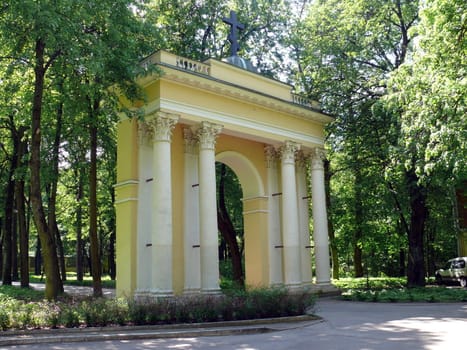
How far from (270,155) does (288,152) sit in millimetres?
1452

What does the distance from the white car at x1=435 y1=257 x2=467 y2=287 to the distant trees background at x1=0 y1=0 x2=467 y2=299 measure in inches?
140

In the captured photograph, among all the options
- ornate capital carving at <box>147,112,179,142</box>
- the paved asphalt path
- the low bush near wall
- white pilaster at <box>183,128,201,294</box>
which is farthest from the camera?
white pilaster at <box>183,128,201,294</box>

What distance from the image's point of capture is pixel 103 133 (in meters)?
22.7

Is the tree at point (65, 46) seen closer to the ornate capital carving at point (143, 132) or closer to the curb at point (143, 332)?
the ornate capital carving at point (143, 132)

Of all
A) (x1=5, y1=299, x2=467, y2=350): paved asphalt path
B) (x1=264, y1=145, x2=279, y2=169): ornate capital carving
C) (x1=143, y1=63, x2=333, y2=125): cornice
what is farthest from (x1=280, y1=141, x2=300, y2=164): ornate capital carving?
(x1=5, y1=299, x2=467, y2=350): paved asphalt path

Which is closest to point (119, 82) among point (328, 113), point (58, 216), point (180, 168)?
point (180, 168)

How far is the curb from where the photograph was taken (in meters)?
10.6

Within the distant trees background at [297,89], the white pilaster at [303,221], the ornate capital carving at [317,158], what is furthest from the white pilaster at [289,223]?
the distant trees background at [297,89]

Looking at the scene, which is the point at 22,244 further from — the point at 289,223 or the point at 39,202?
the point at 289,223

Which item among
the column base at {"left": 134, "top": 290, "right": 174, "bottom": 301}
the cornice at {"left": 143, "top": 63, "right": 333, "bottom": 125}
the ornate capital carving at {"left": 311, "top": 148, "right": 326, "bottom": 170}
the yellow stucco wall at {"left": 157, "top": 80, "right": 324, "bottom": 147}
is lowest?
the column base at {"left": 134, "top": 290, "right": 174, "bottom": 301}

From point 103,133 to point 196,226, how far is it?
6235 millimetres

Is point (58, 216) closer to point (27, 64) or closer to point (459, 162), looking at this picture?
point (27, 64)

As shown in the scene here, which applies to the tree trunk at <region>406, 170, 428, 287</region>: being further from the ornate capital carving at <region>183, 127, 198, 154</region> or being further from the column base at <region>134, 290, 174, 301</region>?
the column base at <region>134, 290, 174, 301</region>

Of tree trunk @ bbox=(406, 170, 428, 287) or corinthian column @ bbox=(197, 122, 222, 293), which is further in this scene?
tree trunk @ bbox=(406, 170, 428, 287)
